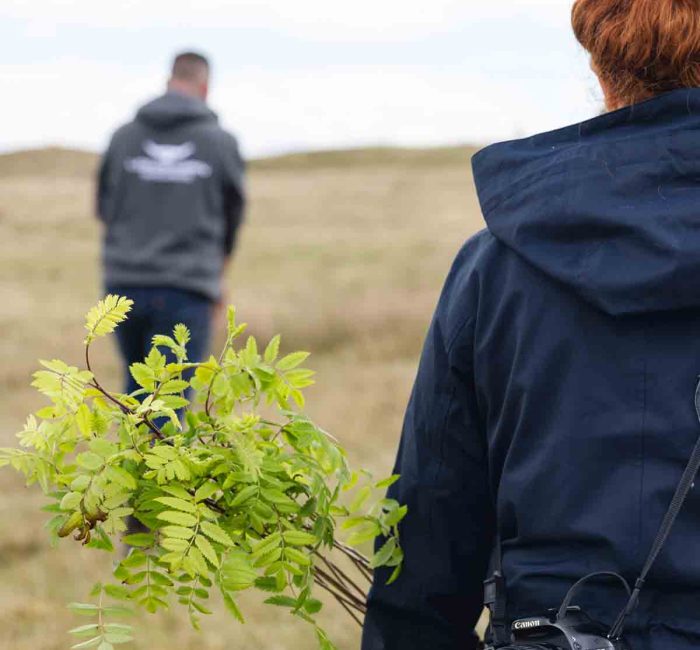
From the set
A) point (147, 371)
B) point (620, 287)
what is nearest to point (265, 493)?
point (147, 371)

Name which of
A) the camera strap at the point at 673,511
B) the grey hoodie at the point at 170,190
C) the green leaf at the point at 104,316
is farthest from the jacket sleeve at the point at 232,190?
the camera strap at the point at 673,511

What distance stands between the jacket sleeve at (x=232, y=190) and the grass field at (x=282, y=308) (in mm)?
1788

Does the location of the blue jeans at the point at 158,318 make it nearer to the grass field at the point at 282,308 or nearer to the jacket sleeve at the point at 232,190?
the jacket sleeve at the point at 232,190

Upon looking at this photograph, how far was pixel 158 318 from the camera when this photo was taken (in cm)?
584

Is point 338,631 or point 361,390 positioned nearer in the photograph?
point 338,631

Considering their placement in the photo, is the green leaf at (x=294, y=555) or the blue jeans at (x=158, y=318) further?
the blue jeans at (x=158, y=318)

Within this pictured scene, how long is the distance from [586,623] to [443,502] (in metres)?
0.42

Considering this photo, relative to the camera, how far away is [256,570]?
1935mm

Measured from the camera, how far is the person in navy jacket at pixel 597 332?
67.1 inches

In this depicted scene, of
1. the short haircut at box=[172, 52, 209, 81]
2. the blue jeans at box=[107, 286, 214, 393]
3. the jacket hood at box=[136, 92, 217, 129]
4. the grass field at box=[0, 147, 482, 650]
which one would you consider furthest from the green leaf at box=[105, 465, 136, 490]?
the short haircut at box=[172, 52, 209, 81]

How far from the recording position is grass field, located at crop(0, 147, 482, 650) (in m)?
5.13

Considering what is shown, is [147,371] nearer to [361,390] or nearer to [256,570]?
[256,570]

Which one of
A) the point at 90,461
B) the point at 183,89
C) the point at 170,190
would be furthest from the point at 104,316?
the point at 183,89

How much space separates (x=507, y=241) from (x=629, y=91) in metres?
0.32
